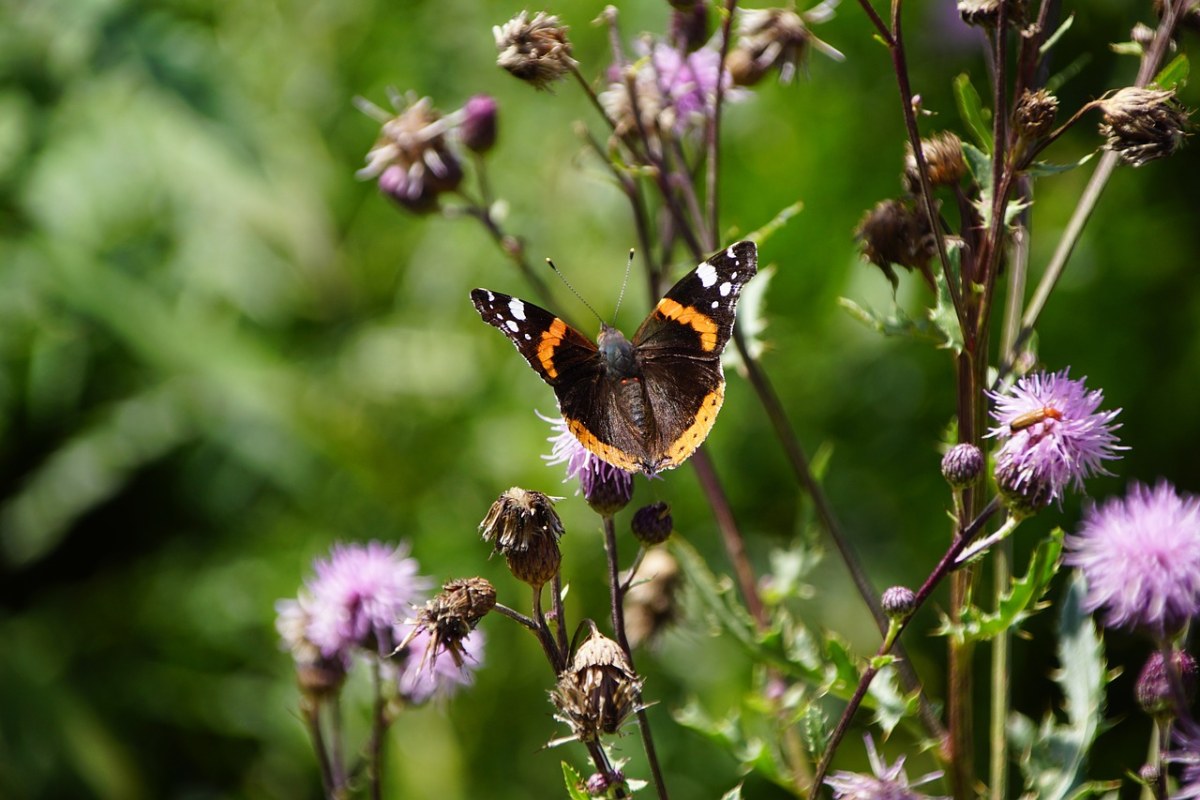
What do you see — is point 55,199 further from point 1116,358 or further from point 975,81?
point 1116,358

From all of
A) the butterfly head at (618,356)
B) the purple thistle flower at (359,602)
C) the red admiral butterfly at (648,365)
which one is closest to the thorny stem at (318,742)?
the purple thistle flower at (359,602)

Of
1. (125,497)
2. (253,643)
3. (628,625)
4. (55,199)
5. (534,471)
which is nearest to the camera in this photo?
(628,625)

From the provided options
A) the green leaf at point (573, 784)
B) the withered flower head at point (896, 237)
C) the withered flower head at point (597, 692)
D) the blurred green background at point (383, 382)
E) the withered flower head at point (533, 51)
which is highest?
the blurred green background at point (383, 382)

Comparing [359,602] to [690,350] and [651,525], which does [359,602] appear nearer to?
[651,525]

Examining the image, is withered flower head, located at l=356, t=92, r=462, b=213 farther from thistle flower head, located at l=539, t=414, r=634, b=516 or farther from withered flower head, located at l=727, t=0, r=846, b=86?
thistle flower head, located at l=539, t=414, r=634, b=516

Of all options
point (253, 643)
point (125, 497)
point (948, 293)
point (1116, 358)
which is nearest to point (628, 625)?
point (948, 293)

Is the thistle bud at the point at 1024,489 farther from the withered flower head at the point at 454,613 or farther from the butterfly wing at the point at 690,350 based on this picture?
the withered flower head at the point at 454,613
